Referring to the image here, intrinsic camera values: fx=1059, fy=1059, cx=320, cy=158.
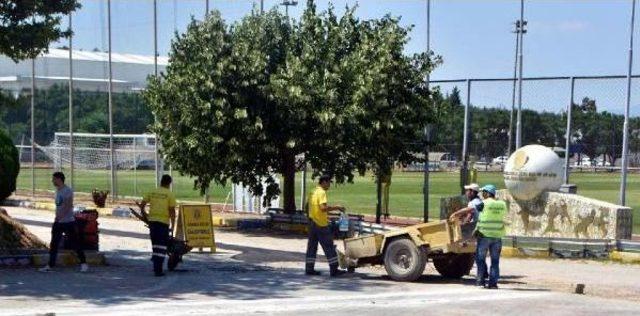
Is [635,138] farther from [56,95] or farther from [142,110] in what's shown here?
[56,95]

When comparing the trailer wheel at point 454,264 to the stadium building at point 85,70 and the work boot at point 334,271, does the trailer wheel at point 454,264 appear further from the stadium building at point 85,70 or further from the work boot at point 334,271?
the stadium building at point 85,70

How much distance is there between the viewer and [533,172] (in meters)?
23.4

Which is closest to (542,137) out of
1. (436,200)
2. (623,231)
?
(623,231)

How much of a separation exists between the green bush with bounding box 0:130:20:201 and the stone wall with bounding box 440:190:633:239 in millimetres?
14934

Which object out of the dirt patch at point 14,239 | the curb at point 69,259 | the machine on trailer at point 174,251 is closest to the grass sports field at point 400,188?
the machine on trailer at point 174,251

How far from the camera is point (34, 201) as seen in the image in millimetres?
38281

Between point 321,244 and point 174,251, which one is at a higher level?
point 321,244

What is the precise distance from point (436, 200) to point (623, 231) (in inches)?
730

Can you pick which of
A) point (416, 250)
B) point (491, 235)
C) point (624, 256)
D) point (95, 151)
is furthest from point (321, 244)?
point (95, 151)

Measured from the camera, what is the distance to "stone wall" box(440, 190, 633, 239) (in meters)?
22.7

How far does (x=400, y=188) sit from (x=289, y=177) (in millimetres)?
24536

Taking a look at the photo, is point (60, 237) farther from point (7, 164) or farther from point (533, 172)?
point (7, 164)

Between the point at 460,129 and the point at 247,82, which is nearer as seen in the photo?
the point at 247,82

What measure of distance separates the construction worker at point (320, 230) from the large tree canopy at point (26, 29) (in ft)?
17.3
